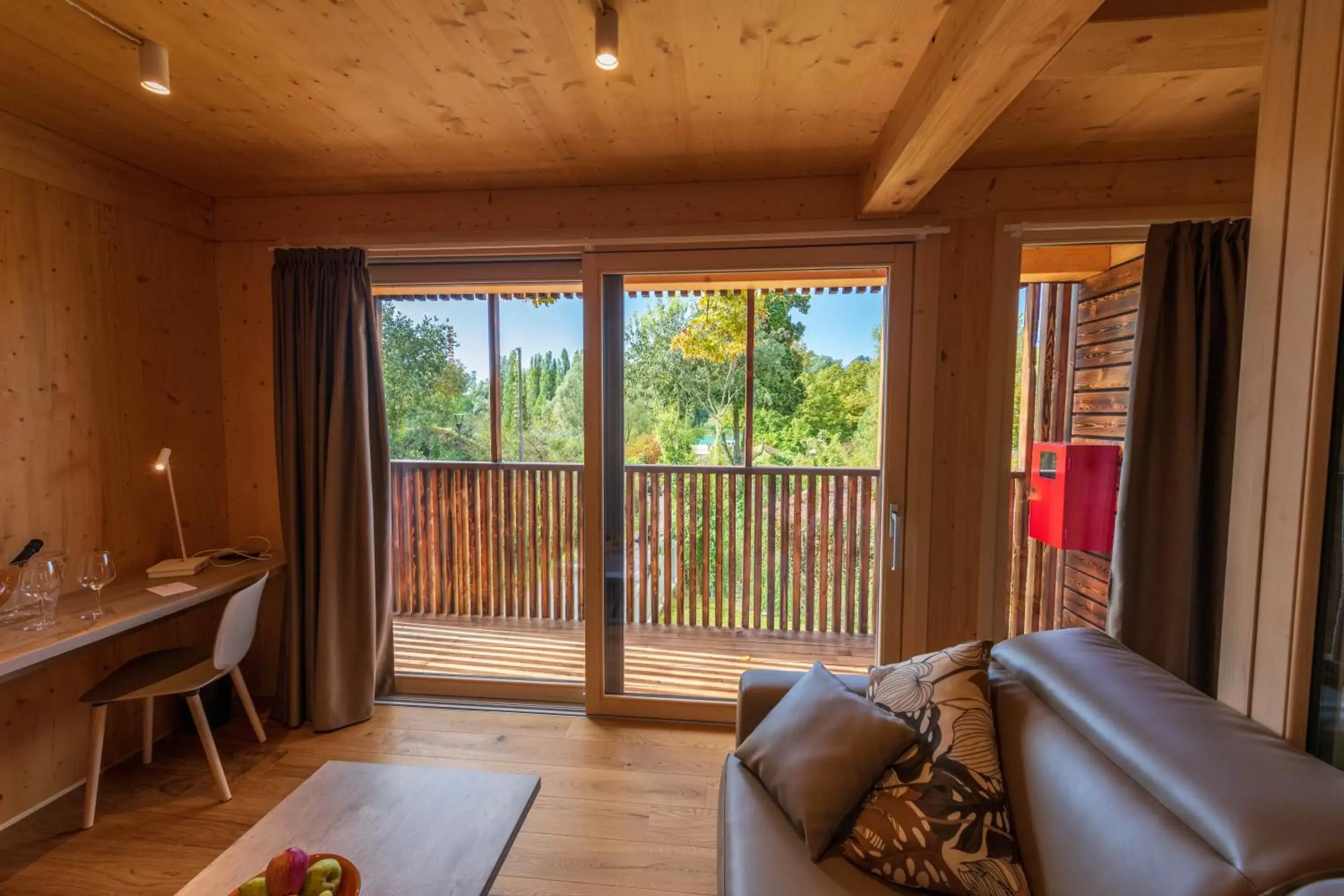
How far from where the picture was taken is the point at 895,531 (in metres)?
2.26

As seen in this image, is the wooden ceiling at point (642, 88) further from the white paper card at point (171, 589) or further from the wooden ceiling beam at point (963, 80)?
the white paper card at point (171, 589)

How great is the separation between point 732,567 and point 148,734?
2804 mm

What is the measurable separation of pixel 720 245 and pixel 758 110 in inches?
23.1

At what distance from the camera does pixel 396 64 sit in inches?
60.9

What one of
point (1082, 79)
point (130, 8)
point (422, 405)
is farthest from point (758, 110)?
point (422, 405)

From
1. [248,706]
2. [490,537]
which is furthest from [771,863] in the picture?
[490,537]

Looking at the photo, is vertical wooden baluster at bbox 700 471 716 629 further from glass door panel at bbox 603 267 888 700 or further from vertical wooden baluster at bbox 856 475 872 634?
vertical wooden baluster at bbox 856 475 872 634

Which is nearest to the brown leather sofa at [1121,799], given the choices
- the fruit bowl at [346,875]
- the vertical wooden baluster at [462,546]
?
the fruit bowl at [346,875]

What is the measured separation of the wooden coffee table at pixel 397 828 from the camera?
118cm

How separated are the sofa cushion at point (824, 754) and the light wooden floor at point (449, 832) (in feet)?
1.92

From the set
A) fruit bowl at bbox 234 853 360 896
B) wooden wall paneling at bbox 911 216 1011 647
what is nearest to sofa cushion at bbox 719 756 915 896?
fruit bowl at bbox 234 853 360 896

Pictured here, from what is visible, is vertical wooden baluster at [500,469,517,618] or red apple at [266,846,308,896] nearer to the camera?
red apple at [266,846,308,896]

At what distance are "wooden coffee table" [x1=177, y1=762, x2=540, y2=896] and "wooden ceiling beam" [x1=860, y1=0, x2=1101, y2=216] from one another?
6.90 feet

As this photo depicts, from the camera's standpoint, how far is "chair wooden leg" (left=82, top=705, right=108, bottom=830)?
1826 mm
